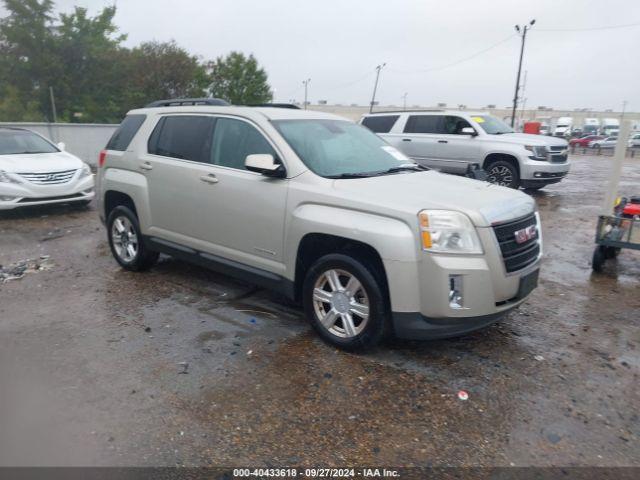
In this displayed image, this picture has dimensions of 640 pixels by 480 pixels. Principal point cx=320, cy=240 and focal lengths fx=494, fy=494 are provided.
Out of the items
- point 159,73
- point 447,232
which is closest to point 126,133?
point 447,232

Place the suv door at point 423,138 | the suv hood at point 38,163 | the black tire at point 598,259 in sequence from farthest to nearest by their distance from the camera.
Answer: the suv door at point 423,138, the suv hood at point 38,163, the black tire at point 598,259

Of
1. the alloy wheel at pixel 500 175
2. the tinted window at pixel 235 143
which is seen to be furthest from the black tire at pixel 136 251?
the alloy wheel at pixel 500 175

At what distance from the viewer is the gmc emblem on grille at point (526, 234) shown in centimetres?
381

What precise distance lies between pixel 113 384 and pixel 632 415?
138 inches

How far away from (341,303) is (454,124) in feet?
30.1

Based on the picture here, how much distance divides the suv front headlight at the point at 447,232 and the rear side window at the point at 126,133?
12.6ft

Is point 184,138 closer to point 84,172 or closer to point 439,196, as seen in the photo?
point 439,196

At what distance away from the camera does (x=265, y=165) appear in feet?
13.4

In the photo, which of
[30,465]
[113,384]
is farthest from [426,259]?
[30,465]

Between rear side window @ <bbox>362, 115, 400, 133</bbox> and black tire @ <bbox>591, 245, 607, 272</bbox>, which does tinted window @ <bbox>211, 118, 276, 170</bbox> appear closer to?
black tire @ <bbox>591, 245, 607, 272</bbox>

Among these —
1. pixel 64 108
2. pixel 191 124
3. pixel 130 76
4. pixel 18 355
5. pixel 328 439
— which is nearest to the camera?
pixel 328 439

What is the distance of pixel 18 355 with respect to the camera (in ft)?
12.8

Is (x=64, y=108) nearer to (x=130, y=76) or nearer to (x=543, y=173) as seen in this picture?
(x=130, y=76)

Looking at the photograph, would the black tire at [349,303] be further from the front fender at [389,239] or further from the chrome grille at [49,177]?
the chrome grille at [49,177]
